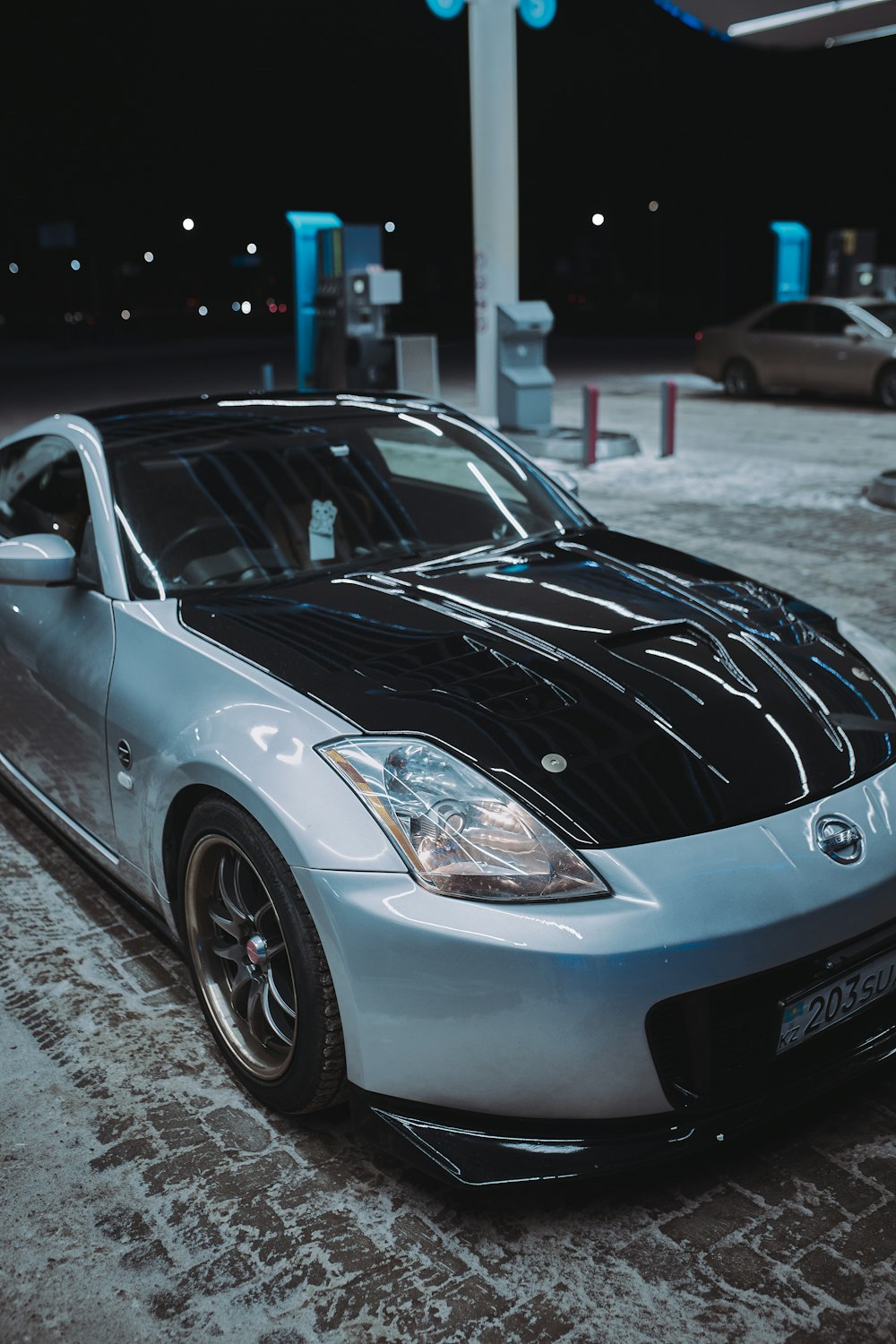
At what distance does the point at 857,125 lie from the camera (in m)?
43.9

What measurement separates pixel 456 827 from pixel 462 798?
0.07 metres

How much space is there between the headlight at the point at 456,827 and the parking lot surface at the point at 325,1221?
2.16ft

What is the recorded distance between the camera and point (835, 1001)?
2430 mm

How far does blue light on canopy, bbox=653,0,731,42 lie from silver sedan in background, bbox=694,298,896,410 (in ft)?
11.6

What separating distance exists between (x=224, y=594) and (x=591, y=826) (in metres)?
1.41

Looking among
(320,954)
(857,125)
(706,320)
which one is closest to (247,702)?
(320,954)

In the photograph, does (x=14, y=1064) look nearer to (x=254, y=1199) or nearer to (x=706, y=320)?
(x=254, y=1199)

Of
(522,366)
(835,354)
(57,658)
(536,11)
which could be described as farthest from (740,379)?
(57,658)

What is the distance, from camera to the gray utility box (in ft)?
45.3

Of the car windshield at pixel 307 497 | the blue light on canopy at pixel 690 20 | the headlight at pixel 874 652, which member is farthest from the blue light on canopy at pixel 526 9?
the headlight at pixel 874 652

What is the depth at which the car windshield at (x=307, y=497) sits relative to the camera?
3.51 m

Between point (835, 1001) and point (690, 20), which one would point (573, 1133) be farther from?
point (690, 20)

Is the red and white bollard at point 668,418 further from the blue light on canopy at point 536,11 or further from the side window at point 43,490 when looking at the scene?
the side window at point 43,490

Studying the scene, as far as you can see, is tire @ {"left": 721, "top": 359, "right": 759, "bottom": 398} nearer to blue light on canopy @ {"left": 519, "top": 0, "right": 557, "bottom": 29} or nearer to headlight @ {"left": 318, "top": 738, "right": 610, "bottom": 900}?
blue light on canopy @ {"left": 519, "top": 0, "right": 557, "bottom": 29}
